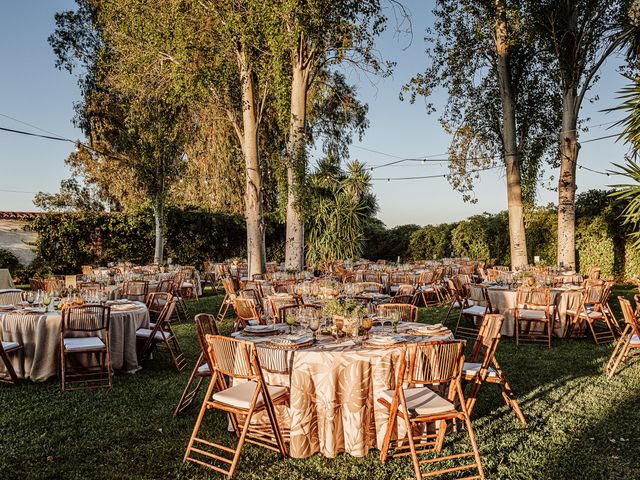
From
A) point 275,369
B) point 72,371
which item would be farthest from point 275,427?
point 72,371

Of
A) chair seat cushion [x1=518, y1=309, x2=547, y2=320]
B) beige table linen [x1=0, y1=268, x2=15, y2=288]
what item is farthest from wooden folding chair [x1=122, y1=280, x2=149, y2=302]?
chair seat cushion [x1=518, y1=309, x2=547, y2=320]

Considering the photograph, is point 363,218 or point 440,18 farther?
point 363,218

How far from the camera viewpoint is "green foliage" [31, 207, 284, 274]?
16.8 meters

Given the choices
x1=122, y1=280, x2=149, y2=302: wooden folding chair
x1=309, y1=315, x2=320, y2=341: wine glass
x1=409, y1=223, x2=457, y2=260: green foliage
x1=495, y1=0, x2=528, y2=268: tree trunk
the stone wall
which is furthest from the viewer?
x1=409, y1=223, x2=457, y2=260: green foliage

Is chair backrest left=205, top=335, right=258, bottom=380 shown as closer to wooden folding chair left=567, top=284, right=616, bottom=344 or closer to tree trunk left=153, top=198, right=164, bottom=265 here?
wooden folding chair left=567, top=284, right=616, bottom=344

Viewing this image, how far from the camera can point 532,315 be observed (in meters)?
7.79

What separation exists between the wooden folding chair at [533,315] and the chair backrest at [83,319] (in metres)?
5.79

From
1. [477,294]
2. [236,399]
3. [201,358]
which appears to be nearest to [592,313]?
[477,294]

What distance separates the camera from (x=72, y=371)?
20.3 feet

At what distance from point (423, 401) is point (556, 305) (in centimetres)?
567

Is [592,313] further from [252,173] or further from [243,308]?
[252,173]

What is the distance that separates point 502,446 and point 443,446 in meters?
0.47

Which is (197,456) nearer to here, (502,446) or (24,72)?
(502,446)

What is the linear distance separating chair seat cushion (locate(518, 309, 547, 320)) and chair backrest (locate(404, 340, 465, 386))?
465cm
